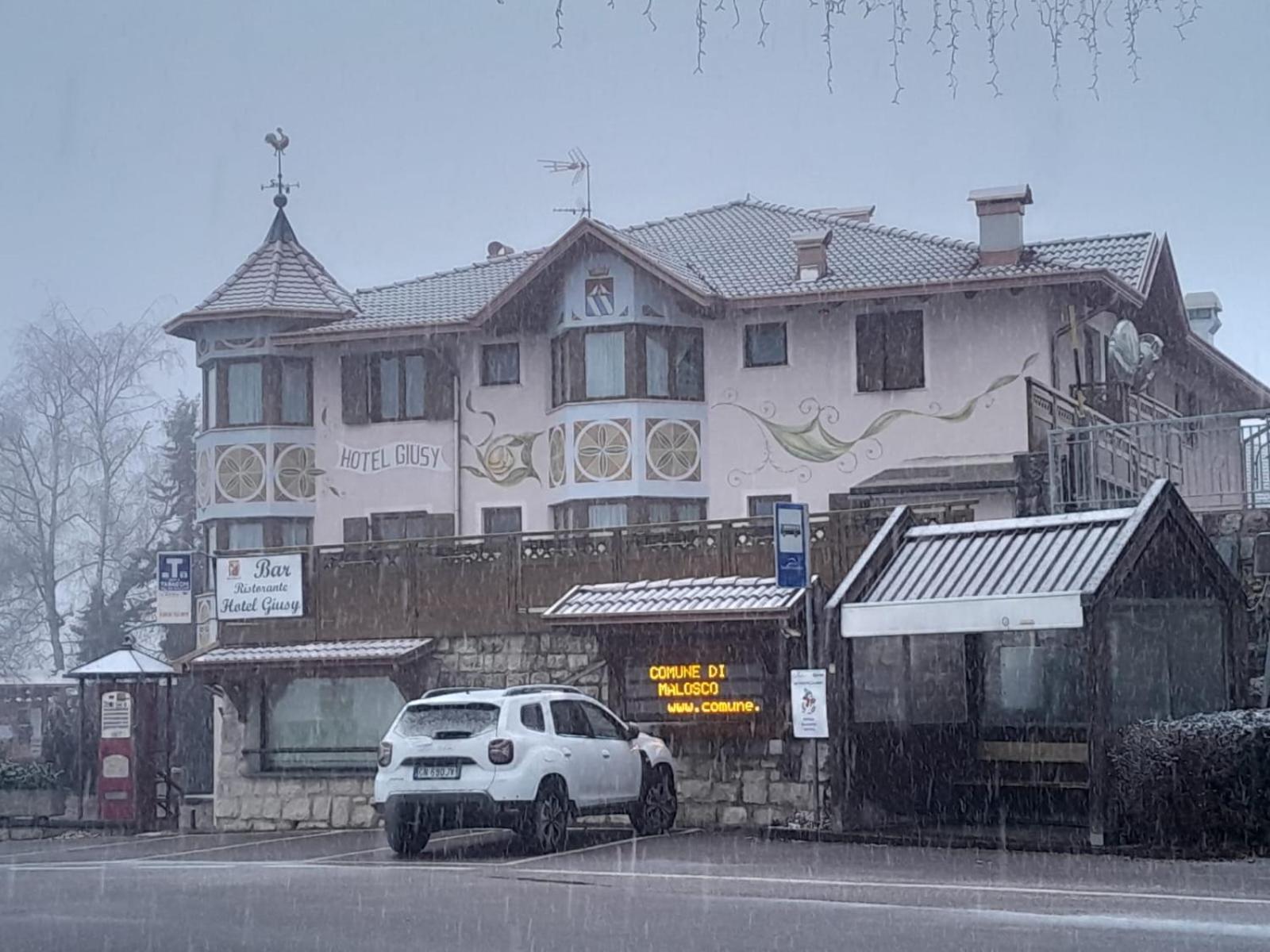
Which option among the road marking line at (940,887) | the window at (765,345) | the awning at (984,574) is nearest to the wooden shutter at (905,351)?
the window at (765,345)

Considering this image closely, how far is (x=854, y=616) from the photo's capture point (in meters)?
20.8

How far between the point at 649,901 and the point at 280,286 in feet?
80.7

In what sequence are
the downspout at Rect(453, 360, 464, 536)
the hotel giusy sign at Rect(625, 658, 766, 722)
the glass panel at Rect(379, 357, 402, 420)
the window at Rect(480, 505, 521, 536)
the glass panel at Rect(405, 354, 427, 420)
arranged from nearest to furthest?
the hotel giusy sign at Rect(625, 658, 766, 722) → the window at Rect(480, 505, 521, 536) → the downspout at Rect(453, 360, 464, 536) → the glass panel at Rect(405, 354, 427, 420) → the glass panel at Rect(379, 357, 402, 420)

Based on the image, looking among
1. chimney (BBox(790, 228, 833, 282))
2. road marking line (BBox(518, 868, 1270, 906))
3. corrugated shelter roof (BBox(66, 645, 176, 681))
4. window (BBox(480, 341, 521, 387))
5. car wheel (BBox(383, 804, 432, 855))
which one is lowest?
road marking line (BBox(518, 868, 1270, 906))

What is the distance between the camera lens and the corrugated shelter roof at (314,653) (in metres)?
26.9

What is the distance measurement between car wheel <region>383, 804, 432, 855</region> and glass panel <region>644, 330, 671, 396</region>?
14.2m

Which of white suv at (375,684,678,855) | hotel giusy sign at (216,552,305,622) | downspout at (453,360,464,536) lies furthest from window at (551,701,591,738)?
downspout at (453,360,464,536)

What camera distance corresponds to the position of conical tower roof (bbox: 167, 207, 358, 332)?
119 feet

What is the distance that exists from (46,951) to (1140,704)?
13.1 meters

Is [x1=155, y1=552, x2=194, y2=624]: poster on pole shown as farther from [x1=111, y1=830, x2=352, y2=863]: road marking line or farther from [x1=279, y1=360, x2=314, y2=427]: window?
[x1=111, y1=830, x2=352, y2=863]: road marking line

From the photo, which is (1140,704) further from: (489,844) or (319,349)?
(319,349)

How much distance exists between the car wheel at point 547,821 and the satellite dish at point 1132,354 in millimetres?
15581

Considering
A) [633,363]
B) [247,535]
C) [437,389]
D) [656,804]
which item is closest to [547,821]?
[656,804]

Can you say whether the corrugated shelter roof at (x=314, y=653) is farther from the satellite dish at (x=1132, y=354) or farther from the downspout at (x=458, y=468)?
the satellite dish at (x=1132, y=354)
